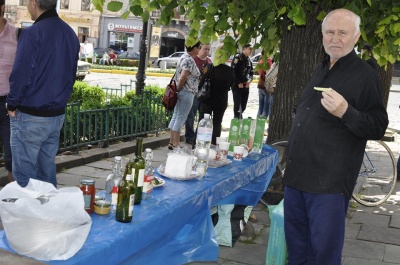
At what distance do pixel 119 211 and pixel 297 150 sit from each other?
1287mm

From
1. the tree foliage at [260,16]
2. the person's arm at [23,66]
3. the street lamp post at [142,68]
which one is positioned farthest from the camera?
the street lamp post at [142,68]

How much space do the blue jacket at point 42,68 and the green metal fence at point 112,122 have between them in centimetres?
338

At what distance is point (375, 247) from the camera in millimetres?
6145

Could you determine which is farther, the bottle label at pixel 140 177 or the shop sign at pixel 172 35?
the shop sign at pixel 172 35

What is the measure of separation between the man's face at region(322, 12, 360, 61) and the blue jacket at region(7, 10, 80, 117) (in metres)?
2.17

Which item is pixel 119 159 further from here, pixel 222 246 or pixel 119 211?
pixel 222 246

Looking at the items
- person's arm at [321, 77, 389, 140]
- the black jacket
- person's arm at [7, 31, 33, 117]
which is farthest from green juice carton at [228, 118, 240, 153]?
the black jacket

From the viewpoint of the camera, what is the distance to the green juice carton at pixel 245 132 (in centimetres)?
578

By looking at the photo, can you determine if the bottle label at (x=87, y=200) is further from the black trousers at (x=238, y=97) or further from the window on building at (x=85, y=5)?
the window on building at (x=85, y=5)

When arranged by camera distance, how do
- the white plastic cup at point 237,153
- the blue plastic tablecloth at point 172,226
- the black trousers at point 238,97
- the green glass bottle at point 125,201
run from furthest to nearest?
the black trousers at point 238,97 < the white plastic cup at point 237,153 < the green glass bottle at point 125,201 < the blue plastic tablecloth at point 172,226

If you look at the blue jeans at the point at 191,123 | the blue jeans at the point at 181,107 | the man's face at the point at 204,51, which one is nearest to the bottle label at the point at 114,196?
the blue jeans at the point at 181,107

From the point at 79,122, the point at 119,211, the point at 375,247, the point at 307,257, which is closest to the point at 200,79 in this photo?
the point at 79,122

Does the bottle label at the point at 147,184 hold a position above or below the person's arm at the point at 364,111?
below

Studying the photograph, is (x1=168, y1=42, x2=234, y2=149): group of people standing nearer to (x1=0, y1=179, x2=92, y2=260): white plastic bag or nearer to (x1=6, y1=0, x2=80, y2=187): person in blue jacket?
(x1=6, y1=0, x2=80, y2=187): person in blue jacket
